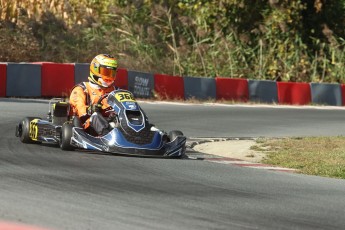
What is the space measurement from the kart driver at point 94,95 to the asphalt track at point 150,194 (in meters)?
0.50

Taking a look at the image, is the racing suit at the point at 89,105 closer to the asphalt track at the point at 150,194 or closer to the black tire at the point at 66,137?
the black tire at the point at 66,137

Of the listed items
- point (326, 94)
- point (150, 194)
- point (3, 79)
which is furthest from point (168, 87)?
point (150, 194)

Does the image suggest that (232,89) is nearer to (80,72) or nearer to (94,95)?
(80,72)

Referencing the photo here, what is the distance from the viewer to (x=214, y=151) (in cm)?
1387

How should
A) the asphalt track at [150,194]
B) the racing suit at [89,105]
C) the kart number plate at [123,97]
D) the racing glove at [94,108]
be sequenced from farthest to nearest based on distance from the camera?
1. the racing glove at [94,108]
2. the kart number plate at [123,97]
3. the racing suit at [89,105]
4. the asphalt track at [150,194]

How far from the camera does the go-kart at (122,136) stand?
1195 centimetres

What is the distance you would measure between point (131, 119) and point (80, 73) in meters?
10.1

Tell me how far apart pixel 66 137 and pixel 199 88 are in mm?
11854

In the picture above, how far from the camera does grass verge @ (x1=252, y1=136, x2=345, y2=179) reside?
1177 cm

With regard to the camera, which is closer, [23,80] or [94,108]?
[94,108]

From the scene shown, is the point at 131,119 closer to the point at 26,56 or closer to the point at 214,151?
the point at 214,151

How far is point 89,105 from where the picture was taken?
12.9 meters

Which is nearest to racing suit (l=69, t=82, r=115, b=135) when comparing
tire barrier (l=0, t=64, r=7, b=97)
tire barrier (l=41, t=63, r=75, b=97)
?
tire barrier (l=0, t=64, r=7, b=97)

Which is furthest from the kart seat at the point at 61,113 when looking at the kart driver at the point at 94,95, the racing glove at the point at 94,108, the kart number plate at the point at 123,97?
the kart number plate at the point at 123,97
